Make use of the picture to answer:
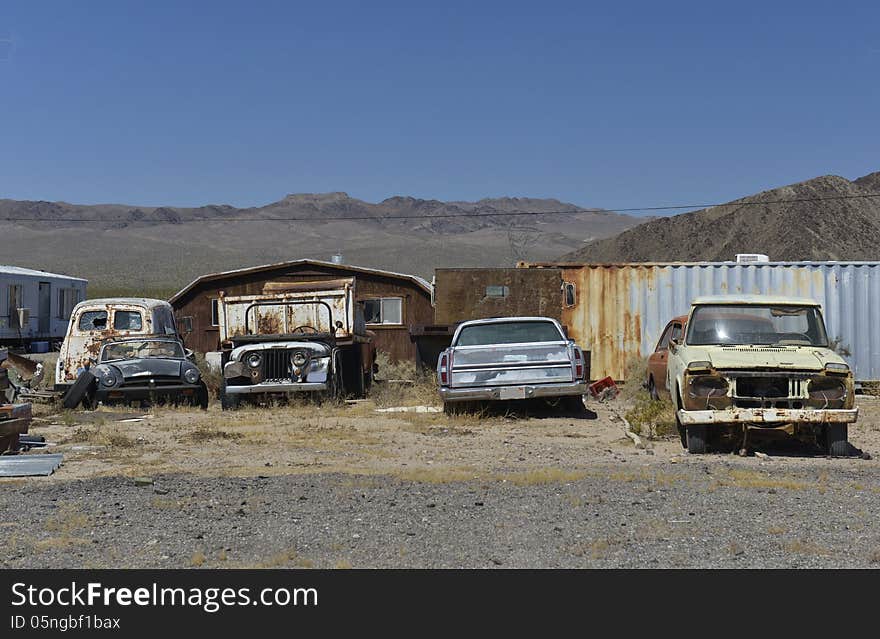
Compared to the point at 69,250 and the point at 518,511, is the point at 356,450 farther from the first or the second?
the point at 69,250

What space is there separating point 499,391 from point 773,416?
463 centimetres

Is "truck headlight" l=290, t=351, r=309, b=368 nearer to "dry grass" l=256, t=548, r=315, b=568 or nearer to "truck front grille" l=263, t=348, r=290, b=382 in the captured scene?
"truck front grille" l=263, t=348, r=290, b=382

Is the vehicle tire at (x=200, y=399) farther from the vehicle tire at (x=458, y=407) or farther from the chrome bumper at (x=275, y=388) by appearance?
the vehicle tire at (x=458, y=407)

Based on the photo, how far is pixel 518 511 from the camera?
794 centimetres

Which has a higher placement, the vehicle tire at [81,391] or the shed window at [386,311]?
the shed window at [386,311]

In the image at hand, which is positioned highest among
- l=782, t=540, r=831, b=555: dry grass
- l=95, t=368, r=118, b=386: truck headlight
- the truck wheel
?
l=95, t=368, r=118, b=386: truck headlight

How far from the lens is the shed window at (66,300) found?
36.5 m

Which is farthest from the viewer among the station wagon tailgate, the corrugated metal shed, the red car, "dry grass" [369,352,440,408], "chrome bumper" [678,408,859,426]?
the corrugated metal shed

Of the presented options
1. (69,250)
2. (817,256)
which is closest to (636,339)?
(817,256)

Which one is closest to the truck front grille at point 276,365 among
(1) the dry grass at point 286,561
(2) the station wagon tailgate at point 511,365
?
(2) the station wagon tailgate at point 511,365

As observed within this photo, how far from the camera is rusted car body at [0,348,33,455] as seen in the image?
1115cm

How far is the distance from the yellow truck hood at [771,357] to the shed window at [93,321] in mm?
11805

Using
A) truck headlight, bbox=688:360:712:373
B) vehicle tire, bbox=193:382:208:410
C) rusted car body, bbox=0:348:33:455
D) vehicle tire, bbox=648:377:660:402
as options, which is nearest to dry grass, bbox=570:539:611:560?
truck headlight, bbox=688:360:712:373

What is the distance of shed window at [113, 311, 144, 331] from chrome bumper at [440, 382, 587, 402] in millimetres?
7241
